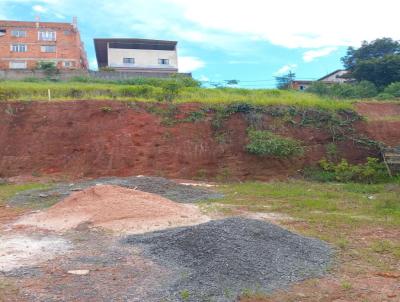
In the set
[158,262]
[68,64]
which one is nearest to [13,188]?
[158,262]

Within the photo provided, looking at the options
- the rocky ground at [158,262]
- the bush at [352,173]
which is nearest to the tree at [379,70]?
the bush at [352,173]

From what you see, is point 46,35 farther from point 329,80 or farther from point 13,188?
point 13,188

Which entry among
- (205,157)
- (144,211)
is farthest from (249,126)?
(144,211)

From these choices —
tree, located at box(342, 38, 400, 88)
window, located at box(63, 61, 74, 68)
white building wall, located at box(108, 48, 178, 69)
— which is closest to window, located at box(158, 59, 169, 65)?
white building wall, located at box(108, 48, 178, 69)

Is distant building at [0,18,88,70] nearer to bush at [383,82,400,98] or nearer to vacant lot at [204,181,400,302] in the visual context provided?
bush at [383,82,400,98]

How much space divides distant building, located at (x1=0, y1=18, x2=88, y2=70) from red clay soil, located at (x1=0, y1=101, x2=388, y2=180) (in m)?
31.5

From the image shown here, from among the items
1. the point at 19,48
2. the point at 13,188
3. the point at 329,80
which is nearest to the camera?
the point at 13,188

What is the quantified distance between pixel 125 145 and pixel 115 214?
8.39 metres

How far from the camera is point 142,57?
157ft

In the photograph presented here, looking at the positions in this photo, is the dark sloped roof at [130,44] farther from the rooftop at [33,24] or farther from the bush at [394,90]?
the bush at [394,90]

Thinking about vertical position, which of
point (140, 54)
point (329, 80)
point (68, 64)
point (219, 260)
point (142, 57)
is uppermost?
point (140, 54)

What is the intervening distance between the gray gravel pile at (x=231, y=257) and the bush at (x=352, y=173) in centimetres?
810

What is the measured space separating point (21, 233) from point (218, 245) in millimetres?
3613

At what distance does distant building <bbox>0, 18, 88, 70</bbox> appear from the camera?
47250mm
